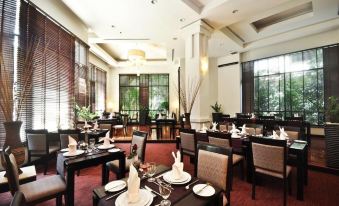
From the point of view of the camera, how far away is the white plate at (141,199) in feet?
3.96

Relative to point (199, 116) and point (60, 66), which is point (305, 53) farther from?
point (60, 66)

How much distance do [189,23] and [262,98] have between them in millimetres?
5150

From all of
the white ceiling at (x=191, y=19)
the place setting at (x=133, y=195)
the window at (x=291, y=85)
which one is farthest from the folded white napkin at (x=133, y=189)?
the window at (x=291, y=85)

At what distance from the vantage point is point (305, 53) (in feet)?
22.4

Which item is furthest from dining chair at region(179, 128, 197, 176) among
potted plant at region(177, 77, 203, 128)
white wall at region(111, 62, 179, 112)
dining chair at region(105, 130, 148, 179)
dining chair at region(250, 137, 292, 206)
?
white wall at region(111, 62, 179, 112)

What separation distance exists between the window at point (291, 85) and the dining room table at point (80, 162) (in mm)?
7363

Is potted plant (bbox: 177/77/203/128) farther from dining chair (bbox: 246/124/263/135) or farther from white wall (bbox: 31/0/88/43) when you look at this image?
white wall (bbox: 31/0/88/43)

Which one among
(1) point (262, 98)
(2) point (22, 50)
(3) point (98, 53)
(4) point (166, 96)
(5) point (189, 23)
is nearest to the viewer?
(2) point (22, 50)

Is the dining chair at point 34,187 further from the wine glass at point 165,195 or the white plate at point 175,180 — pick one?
the wine glass at point 165,195

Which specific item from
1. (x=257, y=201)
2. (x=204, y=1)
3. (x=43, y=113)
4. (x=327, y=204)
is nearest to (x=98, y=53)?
(x=43, y=113)

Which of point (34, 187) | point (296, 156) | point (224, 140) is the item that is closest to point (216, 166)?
point (224, 140)

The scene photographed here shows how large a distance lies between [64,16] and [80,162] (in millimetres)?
4366

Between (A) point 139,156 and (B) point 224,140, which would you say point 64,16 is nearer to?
(A) point 139,156

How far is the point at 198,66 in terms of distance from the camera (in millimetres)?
5129
